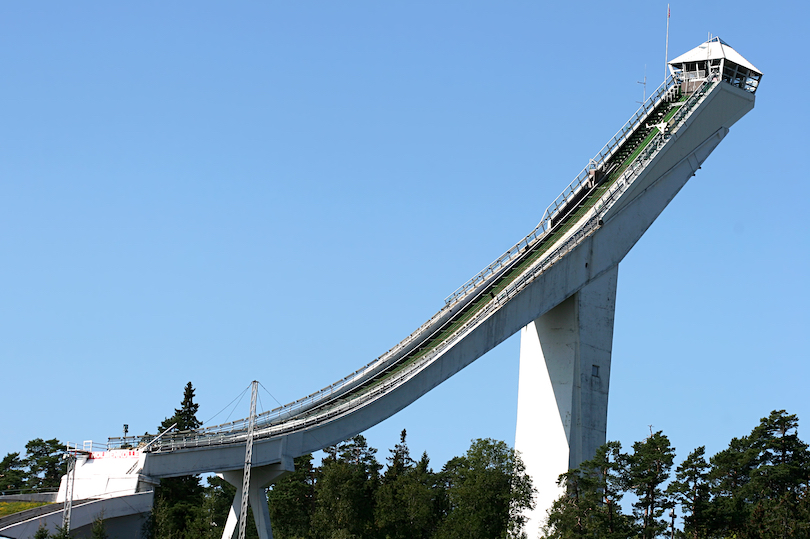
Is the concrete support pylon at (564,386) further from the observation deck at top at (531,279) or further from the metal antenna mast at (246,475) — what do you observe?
the metal antenna mast at (246,475)

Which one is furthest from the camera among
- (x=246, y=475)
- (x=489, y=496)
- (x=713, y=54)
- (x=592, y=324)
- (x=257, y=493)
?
(x=713, y=54)

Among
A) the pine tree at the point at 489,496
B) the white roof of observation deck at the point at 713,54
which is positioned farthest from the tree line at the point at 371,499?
the white roof of observation deck at the point at 713,54

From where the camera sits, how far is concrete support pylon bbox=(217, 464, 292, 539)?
135ft

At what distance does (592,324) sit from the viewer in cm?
4700

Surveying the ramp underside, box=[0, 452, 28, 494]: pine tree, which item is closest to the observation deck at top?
the ramp underside

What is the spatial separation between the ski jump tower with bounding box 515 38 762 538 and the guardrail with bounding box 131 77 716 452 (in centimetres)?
25

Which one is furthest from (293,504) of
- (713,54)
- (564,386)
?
(713,54)

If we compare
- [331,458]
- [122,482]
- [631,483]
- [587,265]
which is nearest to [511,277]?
[587,265]

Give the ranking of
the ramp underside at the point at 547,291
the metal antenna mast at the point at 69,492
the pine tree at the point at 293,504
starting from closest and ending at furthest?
the metal antenna mast at the point at 69,492
the ramp underside at the point at 547,291
the pine tree at the point at 293,504

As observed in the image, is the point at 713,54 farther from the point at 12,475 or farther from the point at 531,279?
the point at 12,475

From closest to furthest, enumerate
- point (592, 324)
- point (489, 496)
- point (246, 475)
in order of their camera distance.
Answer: point (246, 475) < point (489, 496) < point (592, 324)

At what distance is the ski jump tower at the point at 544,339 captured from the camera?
4041 cm

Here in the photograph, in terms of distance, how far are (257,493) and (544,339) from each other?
12.7m

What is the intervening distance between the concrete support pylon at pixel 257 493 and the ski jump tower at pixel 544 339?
48 millimetres
